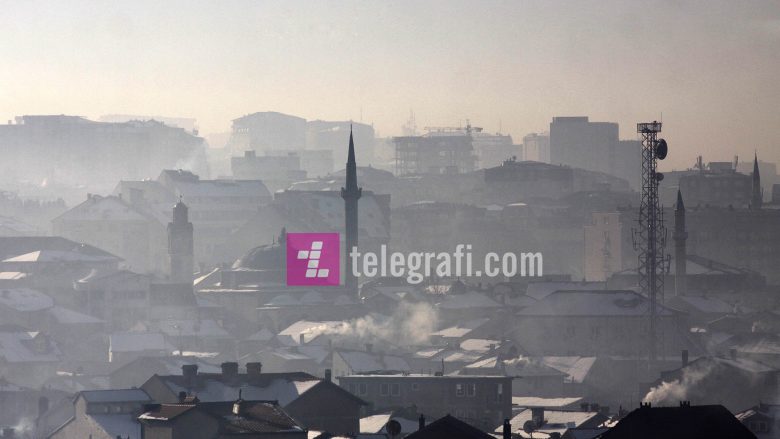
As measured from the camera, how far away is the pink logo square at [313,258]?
150 meters

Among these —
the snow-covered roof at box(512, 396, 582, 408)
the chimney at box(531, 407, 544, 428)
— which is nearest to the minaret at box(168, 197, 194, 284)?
the snow-covered roof at box(512, 396, 582, 408)

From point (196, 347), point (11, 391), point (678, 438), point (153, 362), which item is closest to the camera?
point (678, 438)

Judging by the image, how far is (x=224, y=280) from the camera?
490ft

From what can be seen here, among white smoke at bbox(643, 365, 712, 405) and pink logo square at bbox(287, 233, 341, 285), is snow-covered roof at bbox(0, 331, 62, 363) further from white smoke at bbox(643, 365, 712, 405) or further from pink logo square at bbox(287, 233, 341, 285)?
pink logo square at bbox(287, 233, 341, 285)

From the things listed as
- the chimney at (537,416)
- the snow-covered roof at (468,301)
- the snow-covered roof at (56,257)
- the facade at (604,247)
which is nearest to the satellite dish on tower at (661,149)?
the snow-covered roof at (468,301)

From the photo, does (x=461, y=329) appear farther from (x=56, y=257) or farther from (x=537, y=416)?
(x=537, y=416)

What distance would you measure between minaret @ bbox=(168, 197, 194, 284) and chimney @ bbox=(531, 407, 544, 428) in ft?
228

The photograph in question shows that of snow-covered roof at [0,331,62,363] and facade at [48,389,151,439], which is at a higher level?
facade at [48,389,151,439]

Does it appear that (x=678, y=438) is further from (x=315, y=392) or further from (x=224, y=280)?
(x=224, y=280)

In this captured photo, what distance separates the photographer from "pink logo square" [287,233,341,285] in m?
150

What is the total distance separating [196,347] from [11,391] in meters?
33.5

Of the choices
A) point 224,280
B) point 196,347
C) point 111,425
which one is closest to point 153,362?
point 196,347

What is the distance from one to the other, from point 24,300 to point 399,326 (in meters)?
21.9

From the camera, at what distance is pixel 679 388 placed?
98.1 meters
